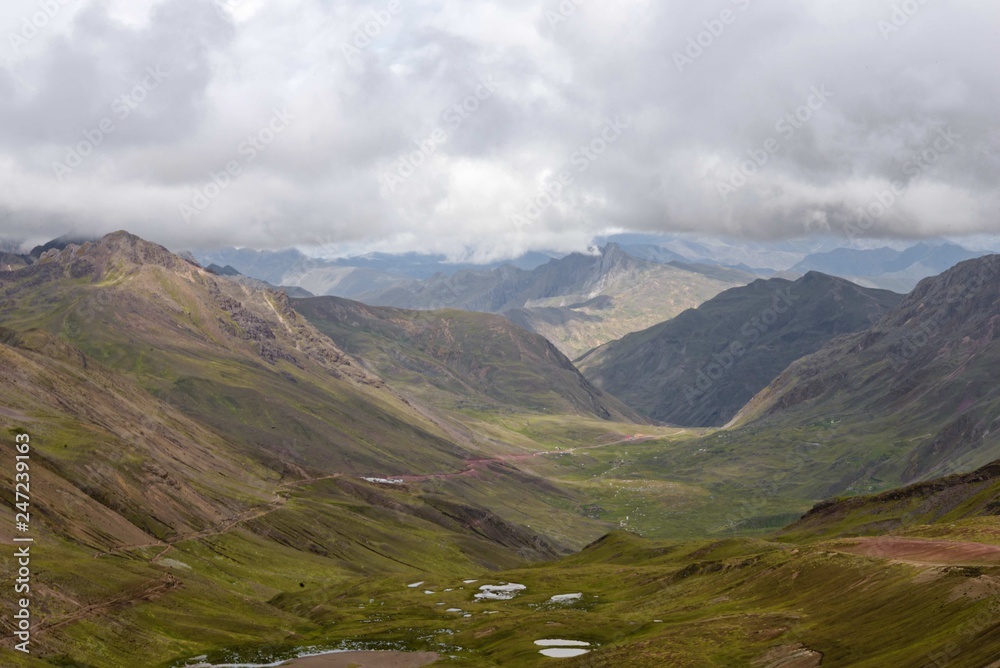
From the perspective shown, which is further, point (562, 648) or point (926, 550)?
point (562, 648)

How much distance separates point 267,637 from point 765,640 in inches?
2661

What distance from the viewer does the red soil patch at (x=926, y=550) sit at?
103 metres

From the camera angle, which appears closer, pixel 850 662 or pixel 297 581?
pixel 850 662

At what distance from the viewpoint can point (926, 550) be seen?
4486 inches

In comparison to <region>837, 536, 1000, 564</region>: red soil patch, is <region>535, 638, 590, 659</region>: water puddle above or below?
below

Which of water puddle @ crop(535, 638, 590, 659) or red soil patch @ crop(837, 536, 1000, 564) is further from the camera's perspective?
water puddle @ crop(535, 638, 590, 659)

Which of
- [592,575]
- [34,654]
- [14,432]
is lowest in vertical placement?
[592,575]

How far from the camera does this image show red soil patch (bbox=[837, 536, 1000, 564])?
103 metres

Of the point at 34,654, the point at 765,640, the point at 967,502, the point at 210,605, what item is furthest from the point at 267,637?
the point at 967,502

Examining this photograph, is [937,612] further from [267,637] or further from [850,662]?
[267,637]

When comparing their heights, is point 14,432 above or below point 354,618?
above

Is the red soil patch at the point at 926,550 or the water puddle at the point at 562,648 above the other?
the red soil patch at the point at 926,550

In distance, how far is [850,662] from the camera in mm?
81438

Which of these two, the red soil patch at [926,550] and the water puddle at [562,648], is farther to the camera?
the water puddle at [562,648]
